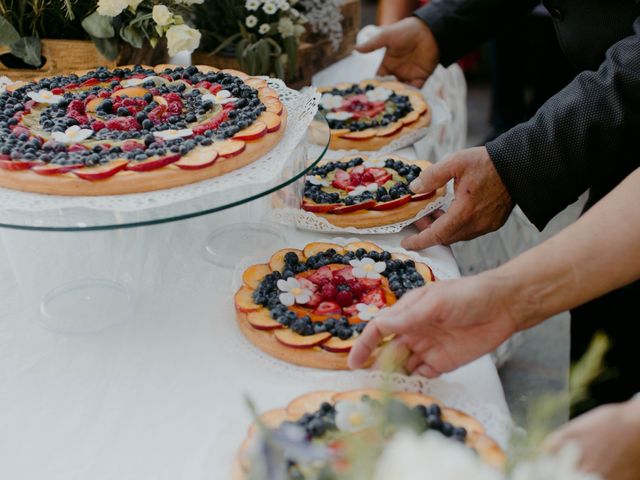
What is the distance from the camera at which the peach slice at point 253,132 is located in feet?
3.90

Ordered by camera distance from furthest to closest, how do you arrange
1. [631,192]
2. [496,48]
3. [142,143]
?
[496,48], [142,143], [631,192]

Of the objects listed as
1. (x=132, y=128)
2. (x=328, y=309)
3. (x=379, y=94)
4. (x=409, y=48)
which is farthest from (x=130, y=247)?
(x=409, y=48)

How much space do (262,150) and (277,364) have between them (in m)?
0.36

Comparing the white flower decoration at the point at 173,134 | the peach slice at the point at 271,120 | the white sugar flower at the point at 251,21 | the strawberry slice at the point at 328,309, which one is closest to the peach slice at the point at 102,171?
the white flower decoration at the point at 173,134

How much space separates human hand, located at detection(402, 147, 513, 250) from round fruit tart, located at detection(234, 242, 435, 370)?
121mm

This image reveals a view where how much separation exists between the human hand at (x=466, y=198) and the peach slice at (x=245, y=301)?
353 millimetres

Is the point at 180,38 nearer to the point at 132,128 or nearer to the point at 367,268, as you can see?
the point at 132,128

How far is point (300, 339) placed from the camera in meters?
1.05

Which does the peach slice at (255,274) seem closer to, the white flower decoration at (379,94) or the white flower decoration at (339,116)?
the white flower decoration at (339,116)

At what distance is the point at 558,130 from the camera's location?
4.23 ft

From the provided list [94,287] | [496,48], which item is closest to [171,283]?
[94,287]

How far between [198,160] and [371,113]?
2.89 ft

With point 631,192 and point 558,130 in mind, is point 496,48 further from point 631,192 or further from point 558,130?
point 631,192

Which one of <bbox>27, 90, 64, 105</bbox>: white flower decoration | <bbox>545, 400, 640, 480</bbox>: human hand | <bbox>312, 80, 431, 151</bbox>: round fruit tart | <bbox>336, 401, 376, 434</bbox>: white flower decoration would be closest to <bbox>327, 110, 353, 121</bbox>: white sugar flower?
<bbox>312, 80, 431, 151</bbox>: round fruit tart
